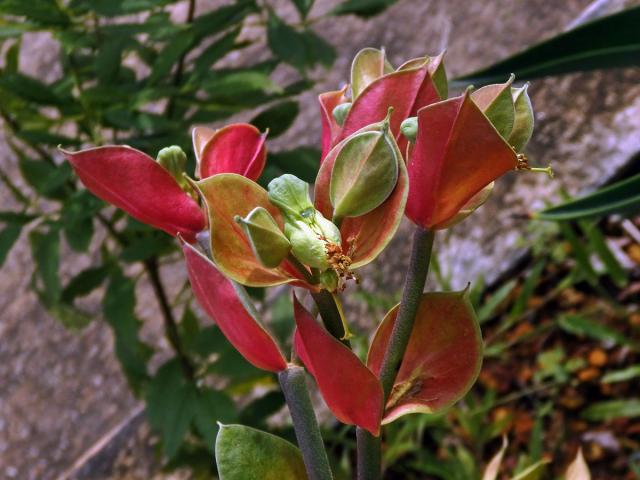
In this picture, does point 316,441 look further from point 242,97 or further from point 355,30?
point 355,30

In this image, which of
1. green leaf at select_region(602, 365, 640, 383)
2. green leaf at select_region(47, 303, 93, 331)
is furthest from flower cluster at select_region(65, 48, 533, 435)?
green leaf at select_region(602, 365, 640, 383)

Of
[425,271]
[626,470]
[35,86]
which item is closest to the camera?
[425,271]

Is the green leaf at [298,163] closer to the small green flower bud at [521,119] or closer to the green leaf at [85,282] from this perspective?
the green leaf at [85,282]

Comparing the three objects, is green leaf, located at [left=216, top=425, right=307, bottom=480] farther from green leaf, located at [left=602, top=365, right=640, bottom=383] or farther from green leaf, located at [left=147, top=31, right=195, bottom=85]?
green leaf, located at [left=602, top=365, right=640, bottom=383]

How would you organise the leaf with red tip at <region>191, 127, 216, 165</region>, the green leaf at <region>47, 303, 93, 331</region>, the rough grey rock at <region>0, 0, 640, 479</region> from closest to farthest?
the leaf with red tip at <region>191, 127, 216, 165</region> → the green leaf at <region>47, 303, 93, 331</region> → the rough grey rock at <region>0, 0, 640, 479</region>

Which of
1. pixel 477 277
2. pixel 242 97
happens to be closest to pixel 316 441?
pixel 242 97

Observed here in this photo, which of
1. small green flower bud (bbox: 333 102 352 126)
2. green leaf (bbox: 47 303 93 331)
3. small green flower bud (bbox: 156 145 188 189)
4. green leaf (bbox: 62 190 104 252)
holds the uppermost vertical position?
small green flower bud (bbox: 333 102 352 126)

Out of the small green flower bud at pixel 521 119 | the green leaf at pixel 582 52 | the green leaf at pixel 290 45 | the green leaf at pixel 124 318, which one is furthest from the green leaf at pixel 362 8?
the small green flower bud at pixel 521 119

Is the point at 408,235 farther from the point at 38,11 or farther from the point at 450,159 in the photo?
the point at 450,159
